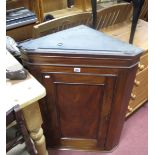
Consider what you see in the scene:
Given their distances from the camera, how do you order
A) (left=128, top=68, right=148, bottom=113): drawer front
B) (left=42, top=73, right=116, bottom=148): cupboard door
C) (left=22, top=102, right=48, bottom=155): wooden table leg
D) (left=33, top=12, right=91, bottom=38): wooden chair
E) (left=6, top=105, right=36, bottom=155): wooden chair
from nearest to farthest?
(left=6, top=105, right=36, bottom=155): wooden chair, (left=22, top=102, right=48, bottom=155): wooden table leg, (left=42, top=73, right=116, bottom=148): cupboard door, (left=33, top=12, right=91, bottom=38): wooden chair, (left=128, top=68, right=148, bottom=113): drawer front

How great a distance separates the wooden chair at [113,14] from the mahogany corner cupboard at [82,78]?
1.26ft

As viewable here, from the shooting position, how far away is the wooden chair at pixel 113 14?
151 cm

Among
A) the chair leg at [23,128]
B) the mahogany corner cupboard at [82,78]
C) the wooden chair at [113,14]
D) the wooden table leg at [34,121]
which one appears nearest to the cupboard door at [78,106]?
the mahogany corner cupboard at [82,78]

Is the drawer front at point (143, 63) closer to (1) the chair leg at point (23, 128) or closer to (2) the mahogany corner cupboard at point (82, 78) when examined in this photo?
(2) the mahogany corner cupboard at point (82, 78)

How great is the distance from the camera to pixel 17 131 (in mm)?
937

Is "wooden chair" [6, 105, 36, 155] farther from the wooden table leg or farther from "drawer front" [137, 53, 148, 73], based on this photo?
"drawer front" [137, 53, 148, 73]

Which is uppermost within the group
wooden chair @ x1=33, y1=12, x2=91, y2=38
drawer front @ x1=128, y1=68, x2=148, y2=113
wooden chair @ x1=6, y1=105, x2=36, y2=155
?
wooden chair @ x1=33, y1=12, x2=91, y2=38

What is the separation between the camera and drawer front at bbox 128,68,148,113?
4.86 feet

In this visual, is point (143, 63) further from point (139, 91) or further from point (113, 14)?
point (113, 14)

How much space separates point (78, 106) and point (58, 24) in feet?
1.66

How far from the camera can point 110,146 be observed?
57.5 inches

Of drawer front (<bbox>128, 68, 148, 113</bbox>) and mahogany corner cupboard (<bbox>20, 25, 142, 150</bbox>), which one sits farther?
drawer front (<bbox>128, 68, 148, 113</bbox>)

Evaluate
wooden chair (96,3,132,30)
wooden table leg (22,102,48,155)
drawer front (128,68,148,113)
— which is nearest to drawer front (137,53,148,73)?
drawer front (128,68,148,113)

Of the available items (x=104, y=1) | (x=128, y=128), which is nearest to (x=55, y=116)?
(x=128, y=128)
